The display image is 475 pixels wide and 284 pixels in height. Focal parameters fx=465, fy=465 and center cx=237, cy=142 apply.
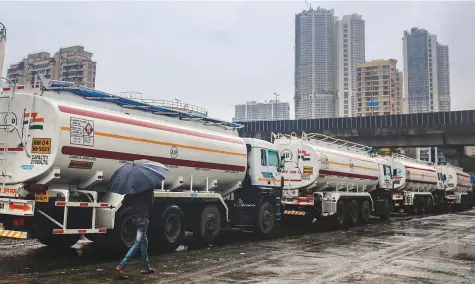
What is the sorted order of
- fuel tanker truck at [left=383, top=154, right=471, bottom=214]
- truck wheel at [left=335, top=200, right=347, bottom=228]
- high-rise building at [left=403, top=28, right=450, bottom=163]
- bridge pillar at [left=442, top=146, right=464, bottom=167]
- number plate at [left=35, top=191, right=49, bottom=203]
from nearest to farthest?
number plate at [left=35, top=191, right=49, bottom=203], truck wheel at [left=335, top=200, right=347, bottom=228], fuel tanker truck at [left=383, top=154, right=471, bottom=214], bridge pillar at [left=442, top=146, right=464, bottom=167], high-rise building at [left=403, top=28, right=450, bottom=163]

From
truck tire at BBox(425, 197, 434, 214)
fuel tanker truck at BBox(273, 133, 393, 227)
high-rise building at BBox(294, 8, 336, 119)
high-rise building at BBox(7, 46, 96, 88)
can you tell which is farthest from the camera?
high-rise building at BBox(294, 8, 336, 119)

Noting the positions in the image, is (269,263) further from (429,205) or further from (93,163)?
(429,205)

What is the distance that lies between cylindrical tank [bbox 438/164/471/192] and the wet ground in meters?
24.5

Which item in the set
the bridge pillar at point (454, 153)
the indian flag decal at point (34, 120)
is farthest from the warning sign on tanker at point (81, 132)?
the bridge pillar at point (454, 153)

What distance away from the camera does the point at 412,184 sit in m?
30.5

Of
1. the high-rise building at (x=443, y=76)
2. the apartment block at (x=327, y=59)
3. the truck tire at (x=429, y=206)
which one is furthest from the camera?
the high-rise building at (x=443, y=76)

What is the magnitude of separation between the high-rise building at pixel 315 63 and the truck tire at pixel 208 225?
109 meters

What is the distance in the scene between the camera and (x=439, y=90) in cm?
16525

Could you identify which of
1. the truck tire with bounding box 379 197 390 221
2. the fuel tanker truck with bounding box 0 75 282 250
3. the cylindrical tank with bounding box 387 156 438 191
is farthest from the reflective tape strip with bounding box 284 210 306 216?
the cylindrical tank with bounding box 387 156 438 191

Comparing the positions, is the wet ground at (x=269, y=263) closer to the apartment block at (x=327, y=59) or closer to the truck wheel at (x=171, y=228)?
the truck wheel at (x=171, y=228)

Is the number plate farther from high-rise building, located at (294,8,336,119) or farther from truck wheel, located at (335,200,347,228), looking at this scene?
high-rise building, located at (294,8,336,119)

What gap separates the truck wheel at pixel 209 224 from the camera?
12.3m

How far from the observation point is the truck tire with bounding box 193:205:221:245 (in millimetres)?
12320

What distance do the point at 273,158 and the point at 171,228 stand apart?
586 centimetres
